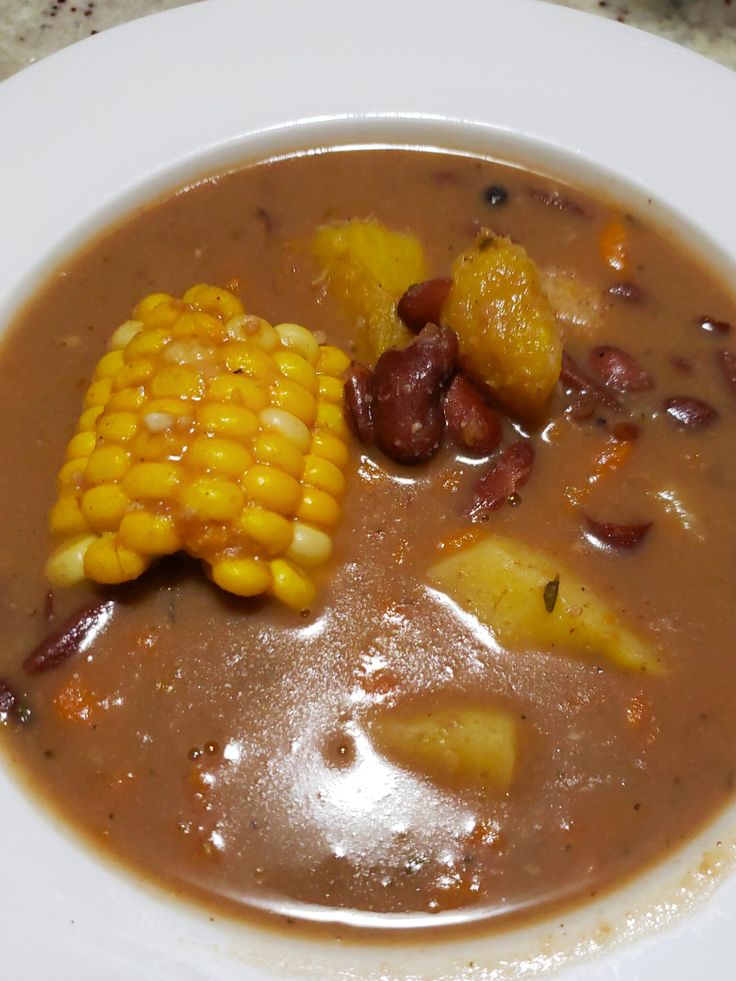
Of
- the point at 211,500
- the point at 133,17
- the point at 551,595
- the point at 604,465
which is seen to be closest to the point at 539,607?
the point at 551,595

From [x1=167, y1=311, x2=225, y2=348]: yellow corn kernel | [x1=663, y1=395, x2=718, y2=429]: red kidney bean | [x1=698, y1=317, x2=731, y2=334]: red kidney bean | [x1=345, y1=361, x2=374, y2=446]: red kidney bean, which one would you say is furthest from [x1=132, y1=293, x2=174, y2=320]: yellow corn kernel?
[x1=698, y1=317, x2=731, y2=334]: red kidney bean

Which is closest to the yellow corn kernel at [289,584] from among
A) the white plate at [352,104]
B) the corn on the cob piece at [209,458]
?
the corn on the cob piece at [209,458]

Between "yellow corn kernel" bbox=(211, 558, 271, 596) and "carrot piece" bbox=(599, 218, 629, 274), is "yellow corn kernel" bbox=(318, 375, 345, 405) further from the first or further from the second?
"carrot piece" bbox=(599, 218, 629, 274)

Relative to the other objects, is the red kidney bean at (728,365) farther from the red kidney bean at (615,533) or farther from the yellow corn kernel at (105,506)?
the yellow corn kernel at (105,506)

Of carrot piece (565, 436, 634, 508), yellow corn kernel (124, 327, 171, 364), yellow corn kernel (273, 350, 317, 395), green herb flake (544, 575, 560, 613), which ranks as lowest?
yellow corn kernel (124, 327, 171, 364)

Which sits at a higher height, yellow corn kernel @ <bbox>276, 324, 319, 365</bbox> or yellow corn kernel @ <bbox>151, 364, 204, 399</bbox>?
yellow corn kernel @ <bbox>276, 324, 319, 365</bbox>

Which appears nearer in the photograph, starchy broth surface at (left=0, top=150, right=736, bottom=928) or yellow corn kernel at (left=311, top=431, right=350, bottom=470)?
starchy broth surface at (left=0, top=150, right=736, bottom=928)

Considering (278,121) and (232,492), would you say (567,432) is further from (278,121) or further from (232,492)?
(278,121)
